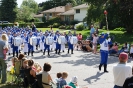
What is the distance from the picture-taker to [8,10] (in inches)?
2736

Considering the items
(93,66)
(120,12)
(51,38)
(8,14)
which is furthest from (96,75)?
(8,14)

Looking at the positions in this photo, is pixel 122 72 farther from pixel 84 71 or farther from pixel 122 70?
pixel 84 71

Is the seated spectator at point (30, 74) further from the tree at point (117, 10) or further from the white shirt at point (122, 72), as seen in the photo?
the tree at point (117, 10)

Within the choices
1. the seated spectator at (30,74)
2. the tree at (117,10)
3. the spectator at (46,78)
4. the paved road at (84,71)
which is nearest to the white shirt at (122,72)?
the spectator at (46,78)

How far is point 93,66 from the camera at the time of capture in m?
16.0

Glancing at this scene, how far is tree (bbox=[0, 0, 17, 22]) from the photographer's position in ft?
228

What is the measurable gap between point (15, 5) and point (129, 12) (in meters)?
43.9

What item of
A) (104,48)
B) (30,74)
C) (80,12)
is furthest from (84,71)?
(80,12)

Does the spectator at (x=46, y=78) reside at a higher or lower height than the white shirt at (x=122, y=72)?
lower

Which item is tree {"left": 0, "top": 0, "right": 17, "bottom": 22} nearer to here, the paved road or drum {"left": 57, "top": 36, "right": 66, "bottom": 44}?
drum {"left": 57, "top": 36, "right": 66, "bottom": 44}

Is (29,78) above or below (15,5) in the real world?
below

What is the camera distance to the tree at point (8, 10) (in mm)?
69500

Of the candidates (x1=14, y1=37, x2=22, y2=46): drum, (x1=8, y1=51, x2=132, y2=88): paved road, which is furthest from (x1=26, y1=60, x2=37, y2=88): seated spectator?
(x1=14, y1=37, x2=22, y2=46): drum

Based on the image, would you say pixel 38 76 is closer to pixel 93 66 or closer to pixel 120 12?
pixel 93 66
